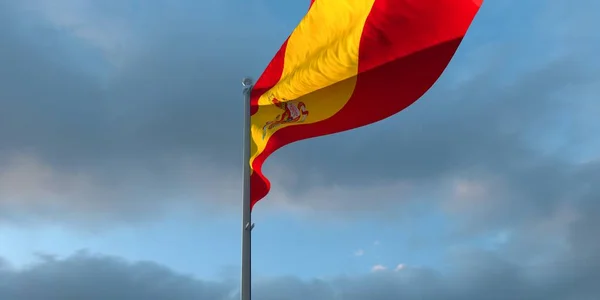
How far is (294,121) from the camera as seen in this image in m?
16.7

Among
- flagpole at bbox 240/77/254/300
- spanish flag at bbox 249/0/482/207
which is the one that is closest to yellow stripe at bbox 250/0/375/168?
spanish flag at bbox 249/0/482/207

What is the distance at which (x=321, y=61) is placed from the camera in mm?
15688

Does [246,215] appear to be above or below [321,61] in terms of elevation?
below

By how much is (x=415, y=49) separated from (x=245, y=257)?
6.01 metres

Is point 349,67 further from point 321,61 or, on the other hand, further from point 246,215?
point 246,215

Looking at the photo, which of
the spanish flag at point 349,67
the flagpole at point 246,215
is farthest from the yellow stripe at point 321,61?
the flagpole at point 246,215

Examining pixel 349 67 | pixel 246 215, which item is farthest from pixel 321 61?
pixel 246 215

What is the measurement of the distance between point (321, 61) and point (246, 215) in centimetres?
411

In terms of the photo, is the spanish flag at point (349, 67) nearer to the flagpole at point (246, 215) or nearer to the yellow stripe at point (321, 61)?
the yellow stripe at point (321, 61)

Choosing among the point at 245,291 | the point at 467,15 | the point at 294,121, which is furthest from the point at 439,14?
the point at 245,291

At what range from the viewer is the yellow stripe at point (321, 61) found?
15094 mm

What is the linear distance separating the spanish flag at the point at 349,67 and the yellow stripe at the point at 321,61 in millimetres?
23

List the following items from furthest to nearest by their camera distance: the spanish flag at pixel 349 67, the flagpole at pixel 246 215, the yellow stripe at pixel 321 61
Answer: the yellow stripe at pixel 321 61
the flagpole at pixel 246 215
the spanish flag at pixel 349 67

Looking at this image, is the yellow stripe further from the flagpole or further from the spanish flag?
the flagpole
